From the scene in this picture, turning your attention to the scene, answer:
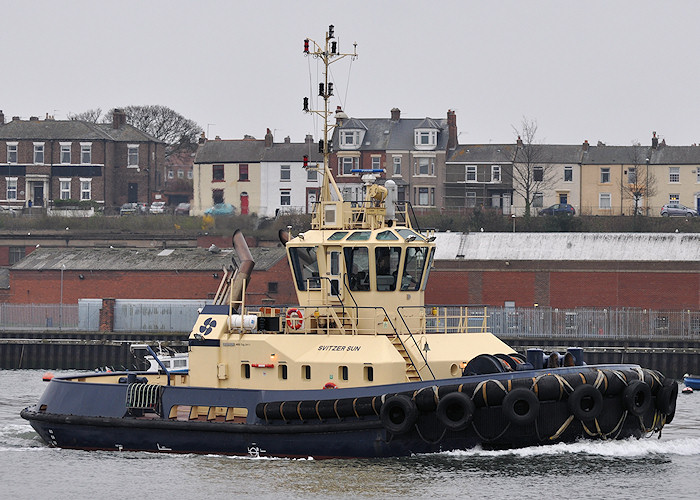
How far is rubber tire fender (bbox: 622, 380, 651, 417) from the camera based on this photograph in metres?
20.7

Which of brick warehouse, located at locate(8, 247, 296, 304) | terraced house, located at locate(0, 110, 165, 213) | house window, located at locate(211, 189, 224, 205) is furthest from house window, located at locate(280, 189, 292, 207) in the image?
brick warehouse, located at locate(8, 247, 296, 304)

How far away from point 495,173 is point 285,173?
11.8 meters

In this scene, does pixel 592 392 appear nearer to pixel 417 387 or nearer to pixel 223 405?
pixel 417 387

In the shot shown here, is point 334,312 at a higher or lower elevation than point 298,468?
higher

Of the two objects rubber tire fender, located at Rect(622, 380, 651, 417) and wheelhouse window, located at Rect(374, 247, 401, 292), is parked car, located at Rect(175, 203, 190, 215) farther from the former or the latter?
rubber tire fender, located at Rect(622, 380, 651, 417)

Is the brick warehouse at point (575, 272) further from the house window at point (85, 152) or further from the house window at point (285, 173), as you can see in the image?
the house window at point (85, 152)

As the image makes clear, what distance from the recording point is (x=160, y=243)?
5850 centimetres

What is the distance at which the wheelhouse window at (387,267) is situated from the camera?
73.6 feet

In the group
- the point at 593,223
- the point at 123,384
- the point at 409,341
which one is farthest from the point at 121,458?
the point at 593,223

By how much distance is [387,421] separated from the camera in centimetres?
2036

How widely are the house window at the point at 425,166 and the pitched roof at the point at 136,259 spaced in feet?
55.7

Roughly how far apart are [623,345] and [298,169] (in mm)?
30129

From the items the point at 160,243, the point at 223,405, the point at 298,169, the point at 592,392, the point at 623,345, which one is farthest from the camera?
the point at 298,169

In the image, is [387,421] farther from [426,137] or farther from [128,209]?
[128,209]
